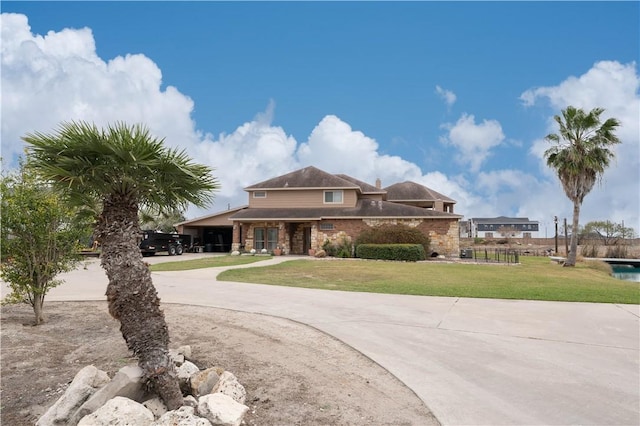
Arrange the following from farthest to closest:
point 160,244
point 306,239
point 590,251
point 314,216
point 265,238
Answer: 1. point 590,251
2. point 306,239
3. point 265,238
4. point 314,216
5. point 160,244

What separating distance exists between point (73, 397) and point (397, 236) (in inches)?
912

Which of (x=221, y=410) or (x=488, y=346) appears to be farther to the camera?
(x=488, y=346)

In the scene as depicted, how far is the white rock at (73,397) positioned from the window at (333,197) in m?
26.4

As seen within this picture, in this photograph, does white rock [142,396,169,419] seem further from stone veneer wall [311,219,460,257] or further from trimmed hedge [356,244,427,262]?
stone veneer wall [311,219,460,257]

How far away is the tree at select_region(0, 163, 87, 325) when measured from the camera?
6.77m

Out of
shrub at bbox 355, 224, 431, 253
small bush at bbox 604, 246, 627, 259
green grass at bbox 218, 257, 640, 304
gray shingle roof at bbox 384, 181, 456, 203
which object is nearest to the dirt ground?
green grass at bbox 218, 257, 640, 304

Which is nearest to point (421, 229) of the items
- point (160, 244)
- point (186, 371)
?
point (160, 244)

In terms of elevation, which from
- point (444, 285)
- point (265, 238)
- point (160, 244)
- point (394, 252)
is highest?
point (265, 238)

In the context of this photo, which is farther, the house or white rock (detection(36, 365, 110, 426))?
the house

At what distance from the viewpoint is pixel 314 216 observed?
28.3 metres

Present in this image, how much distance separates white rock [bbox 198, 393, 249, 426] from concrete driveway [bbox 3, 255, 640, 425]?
6.36 ft

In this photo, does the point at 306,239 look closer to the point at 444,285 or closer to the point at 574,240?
the point at 574,240

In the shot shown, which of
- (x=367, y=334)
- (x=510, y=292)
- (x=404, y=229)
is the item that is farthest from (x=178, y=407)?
(x=404, y=229)

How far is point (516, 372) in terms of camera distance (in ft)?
15.9
